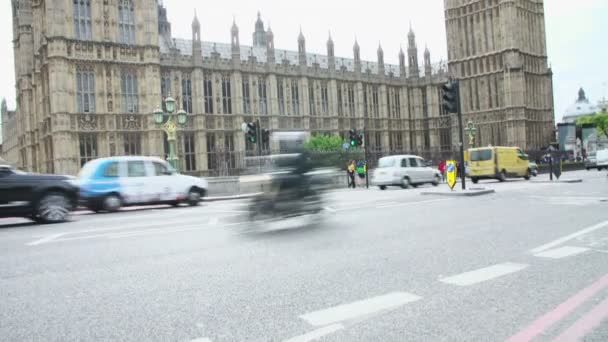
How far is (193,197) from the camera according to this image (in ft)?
55.9

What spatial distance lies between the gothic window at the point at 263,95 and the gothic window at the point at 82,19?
551 inches

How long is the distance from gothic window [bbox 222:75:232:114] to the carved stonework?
10.4m

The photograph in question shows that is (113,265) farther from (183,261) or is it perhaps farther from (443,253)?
(443,253)

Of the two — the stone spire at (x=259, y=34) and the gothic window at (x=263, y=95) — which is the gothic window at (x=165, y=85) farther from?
the stone spire at (x=259, y=34)

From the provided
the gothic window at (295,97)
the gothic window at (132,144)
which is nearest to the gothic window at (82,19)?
the gothic window at (132,144)

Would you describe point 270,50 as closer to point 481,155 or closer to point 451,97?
point 481,155

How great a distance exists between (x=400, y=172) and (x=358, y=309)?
20070 mm

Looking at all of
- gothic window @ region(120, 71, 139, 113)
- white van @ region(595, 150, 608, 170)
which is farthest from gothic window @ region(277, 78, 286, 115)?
white van @ region(595, 150, 608, 170)

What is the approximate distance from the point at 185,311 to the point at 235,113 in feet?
123

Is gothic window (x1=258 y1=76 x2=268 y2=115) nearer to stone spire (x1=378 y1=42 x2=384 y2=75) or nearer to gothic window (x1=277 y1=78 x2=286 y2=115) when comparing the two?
gothic window (x1=277 y1=78 x2=286 y2=115)

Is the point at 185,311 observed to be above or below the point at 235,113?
below

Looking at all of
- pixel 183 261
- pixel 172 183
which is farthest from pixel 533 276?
pixel 172 183

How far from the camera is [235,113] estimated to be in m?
40.9

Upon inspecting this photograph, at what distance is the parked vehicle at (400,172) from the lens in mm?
23531
